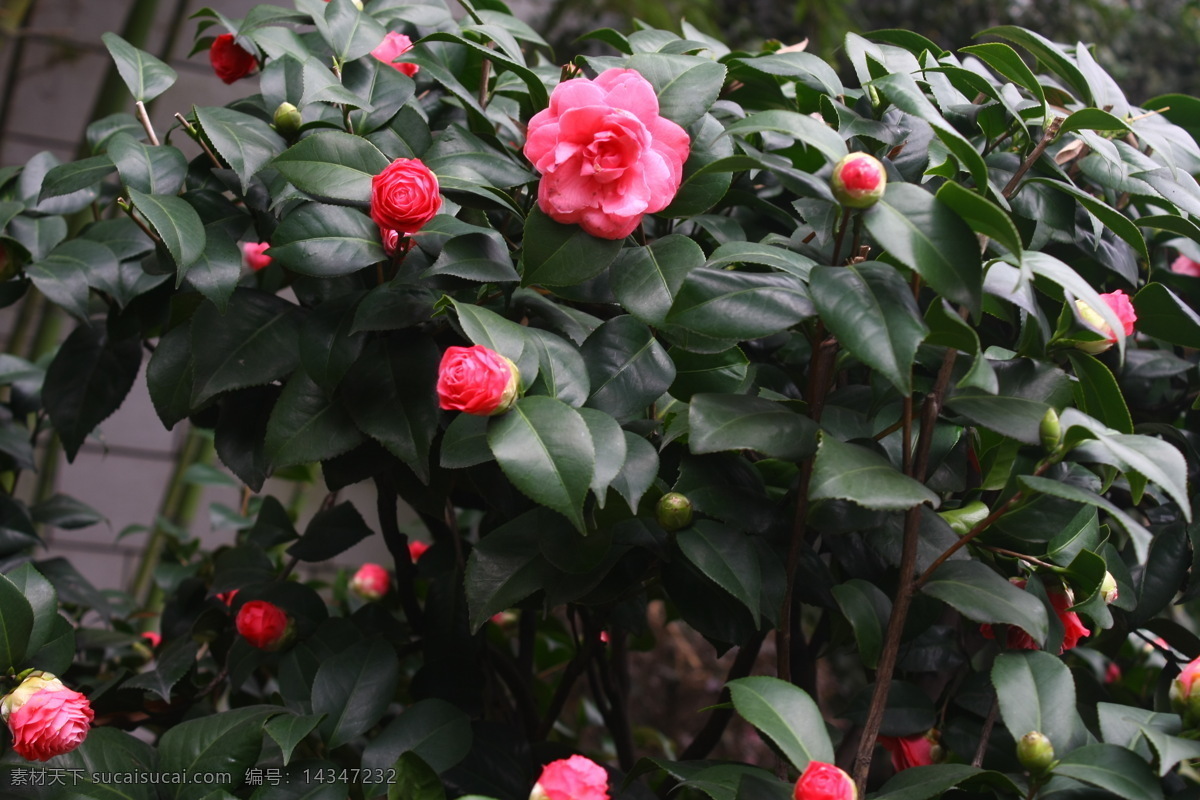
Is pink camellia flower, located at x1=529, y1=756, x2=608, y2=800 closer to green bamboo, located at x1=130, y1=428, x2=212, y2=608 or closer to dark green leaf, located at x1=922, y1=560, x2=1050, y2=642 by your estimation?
dark green leaf, located at x1=922, y1=560, x2=1050, y2=642

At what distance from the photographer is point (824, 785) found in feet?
1.35

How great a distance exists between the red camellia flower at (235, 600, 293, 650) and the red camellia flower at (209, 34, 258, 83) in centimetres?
40

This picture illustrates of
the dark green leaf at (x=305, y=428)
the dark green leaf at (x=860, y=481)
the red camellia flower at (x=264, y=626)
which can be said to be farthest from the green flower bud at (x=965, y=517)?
the red camellia flower at (x=264, y=626)

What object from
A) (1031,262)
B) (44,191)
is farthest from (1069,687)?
(44,191)

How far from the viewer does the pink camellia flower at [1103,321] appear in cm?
50

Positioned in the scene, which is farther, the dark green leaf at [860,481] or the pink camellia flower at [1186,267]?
the pink camellia flower at [1186,267]

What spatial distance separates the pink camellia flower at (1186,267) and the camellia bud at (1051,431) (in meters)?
0.37

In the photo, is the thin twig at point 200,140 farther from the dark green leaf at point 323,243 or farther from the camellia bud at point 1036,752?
the camellia bud at point 1036,752

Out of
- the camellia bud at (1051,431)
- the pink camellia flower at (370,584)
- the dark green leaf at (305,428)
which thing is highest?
the camellia bud at (1051,431)

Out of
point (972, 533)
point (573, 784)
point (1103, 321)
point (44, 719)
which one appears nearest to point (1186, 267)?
point (1103, 321)

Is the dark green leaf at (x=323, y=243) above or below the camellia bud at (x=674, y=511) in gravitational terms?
above

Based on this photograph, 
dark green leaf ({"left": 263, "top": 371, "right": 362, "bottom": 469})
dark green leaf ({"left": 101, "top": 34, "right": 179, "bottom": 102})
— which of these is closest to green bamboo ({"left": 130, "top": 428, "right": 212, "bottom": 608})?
dark green leaf ({"left": 101, "top": 34, "right": 179, "bottom": 102})

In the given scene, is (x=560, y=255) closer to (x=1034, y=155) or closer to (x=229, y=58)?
(x=1034, y=155)

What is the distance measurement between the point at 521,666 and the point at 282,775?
280mm
